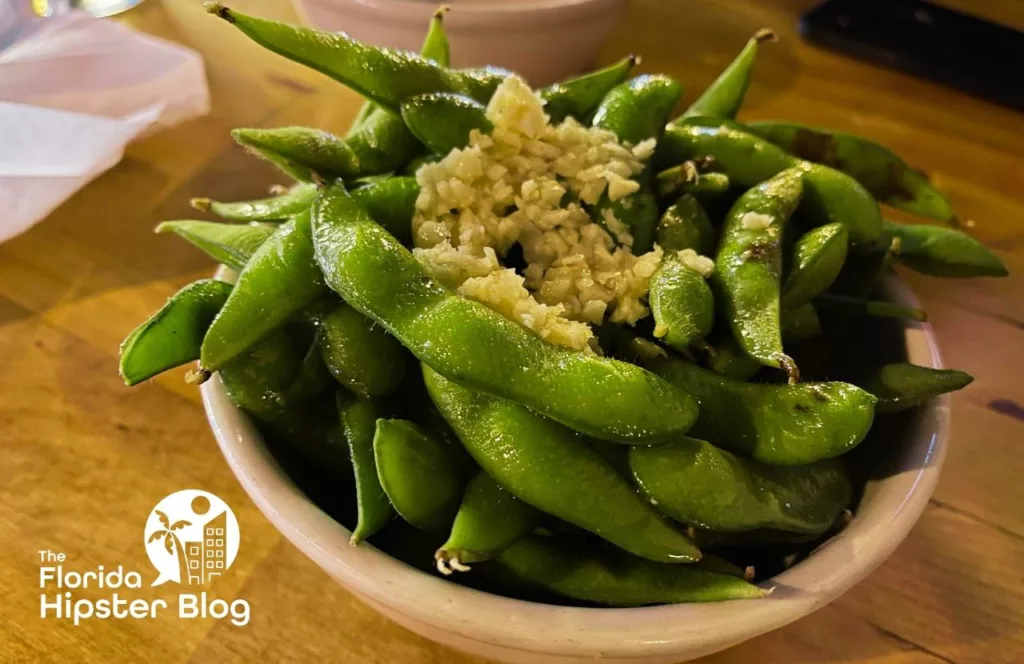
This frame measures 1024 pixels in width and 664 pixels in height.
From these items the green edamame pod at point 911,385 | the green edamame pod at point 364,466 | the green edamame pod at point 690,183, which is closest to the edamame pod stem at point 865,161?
the green edamame pod at point 690,183

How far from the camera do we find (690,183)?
2.35 ft

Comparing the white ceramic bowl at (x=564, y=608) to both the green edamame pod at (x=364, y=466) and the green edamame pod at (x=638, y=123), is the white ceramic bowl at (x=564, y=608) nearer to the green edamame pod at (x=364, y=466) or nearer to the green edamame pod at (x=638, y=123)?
the green edamame pod at (x=364, y=466)

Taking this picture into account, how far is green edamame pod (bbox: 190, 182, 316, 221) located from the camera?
2.42ft

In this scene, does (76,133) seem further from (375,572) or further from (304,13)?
(375,572)

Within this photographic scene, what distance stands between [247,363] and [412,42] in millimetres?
729

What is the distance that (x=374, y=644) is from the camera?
0.71m

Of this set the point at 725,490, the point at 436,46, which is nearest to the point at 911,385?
the point at 725,490

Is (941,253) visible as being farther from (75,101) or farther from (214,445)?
(75,101)

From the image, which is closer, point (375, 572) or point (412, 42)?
point (375, 572)

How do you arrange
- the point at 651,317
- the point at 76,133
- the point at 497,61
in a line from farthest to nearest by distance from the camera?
Result: the point at 497,61, the point at 76,133, the point at 651,317

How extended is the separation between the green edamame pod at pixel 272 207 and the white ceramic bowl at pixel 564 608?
21 centimetres

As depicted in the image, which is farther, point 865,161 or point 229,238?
point 865,161

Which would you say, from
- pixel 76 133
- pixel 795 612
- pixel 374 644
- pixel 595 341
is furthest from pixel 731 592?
pixel 76 133

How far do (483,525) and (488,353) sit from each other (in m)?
0.11
